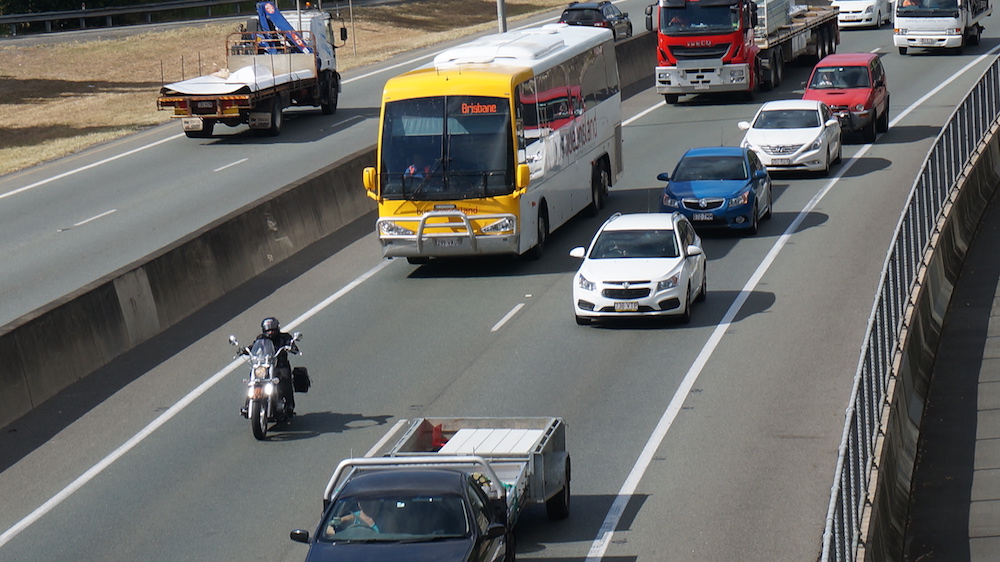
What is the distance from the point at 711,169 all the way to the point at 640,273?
23.3ft

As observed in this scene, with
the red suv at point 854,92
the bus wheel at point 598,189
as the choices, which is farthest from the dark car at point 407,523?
the red suv at point 854,92

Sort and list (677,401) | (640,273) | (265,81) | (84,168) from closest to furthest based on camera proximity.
Result: 1. (677,401)
2. (640,273)
3. (84,168)
4. (265,81)

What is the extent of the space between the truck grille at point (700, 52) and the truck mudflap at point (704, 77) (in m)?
0.14

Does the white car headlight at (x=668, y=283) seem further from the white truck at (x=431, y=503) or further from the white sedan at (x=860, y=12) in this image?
the white sedan at (x=860, y=12)

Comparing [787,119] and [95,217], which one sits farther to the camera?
[787,119]

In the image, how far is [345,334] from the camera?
19781 millimetres

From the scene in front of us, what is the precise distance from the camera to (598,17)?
56562 millimetres

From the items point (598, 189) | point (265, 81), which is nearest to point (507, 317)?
point (598, 189)

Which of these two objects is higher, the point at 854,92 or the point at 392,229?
the point at 854,92

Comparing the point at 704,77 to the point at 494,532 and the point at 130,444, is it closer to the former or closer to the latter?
the point at 130,444

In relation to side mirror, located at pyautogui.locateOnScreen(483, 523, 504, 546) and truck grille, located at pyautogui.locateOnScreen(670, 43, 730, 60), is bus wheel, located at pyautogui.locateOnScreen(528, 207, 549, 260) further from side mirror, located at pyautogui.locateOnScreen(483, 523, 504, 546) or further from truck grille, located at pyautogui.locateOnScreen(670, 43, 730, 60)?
truck grille, located at pyautogui.locateOnScreen(670, 43, 730, 60)

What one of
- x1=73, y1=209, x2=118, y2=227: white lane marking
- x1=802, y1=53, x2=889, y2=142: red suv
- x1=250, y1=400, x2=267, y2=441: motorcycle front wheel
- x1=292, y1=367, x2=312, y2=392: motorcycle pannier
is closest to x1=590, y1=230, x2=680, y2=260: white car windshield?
x1=292, y1=367, x2=312, y2=392: motorcycle pannier

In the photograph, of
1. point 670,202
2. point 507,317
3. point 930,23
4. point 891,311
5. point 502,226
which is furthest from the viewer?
point 930,23

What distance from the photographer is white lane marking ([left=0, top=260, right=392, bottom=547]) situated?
13422 mm
